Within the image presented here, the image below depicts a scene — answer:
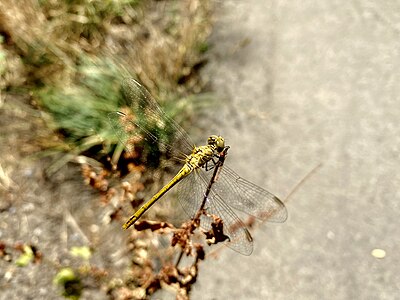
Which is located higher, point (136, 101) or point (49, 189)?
point (136, 101)

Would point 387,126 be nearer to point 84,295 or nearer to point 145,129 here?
point 145,129

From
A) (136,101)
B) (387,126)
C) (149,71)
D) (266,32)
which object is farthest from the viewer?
(266,32)

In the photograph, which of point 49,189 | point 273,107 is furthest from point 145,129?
point 273,107

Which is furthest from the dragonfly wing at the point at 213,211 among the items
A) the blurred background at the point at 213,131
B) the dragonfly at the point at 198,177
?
the blurred background at the point at 213,131

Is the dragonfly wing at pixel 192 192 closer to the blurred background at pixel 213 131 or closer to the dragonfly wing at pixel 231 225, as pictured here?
the dragonfly wing at pixel 231 225

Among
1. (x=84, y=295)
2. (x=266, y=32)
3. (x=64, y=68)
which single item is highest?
(x=266, y=32)

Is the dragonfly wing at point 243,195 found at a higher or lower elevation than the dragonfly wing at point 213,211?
higher

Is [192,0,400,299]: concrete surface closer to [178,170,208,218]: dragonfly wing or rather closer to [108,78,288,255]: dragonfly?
[108,78,288,255]: dragonfly
